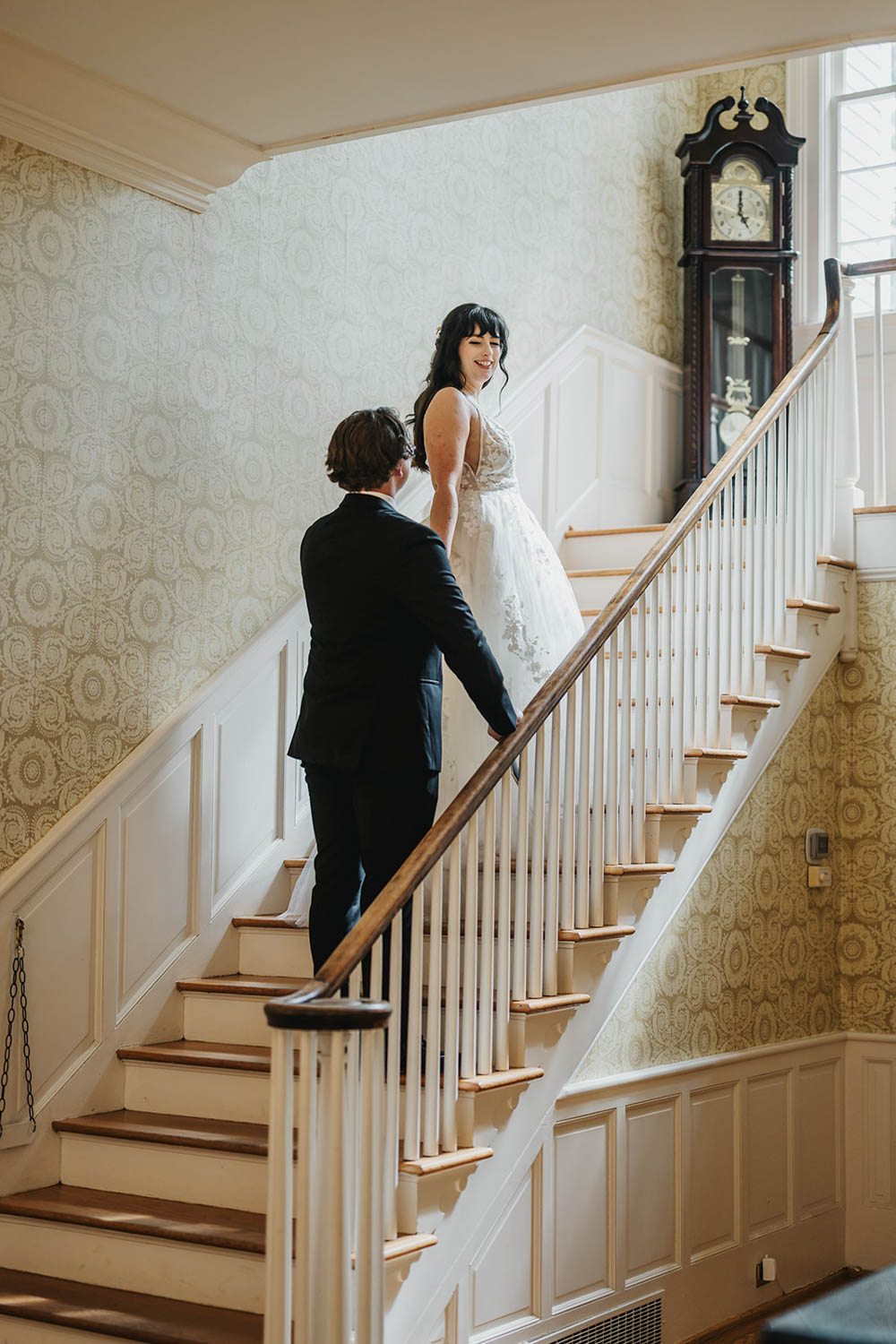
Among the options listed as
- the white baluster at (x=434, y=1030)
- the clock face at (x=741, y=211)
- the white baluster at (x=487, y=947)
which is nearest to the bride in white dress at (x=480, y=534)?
the white baluster at (x=487, y=947)

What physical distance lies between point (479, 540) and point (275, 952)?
1345 mm

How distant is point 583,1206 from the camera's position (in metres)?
4.07

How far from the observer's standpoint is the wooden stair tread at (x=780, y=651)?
14.9 feet

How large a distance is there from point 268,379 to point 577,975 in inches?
84.2

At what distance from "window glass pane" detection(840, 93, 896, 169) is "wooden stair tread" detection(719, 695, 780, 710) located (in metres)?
3.88

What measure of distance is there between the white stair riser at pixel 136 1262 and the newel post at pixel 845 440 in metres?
3.26

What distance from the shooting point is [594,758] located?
12.1 feet

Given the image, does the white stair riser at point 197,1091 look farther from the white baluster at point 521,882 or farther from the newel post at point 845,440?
the newel post at point 845,440

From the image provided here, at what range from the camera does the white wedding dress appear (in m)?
3.90

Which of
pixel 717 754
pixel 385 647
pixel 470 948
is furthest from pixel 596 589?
pixel 470 948

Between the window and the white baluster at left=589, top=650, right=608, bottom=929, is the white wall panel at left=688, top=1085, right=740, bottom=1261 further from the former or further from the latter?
the window

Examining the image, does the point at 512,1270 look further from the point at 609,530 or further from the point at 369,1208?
the point at 609,530

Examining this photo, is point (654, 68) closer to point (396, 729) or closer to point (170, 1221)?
point (396, 729)

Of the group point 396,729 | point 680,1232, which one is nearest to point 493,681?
point 396,729
